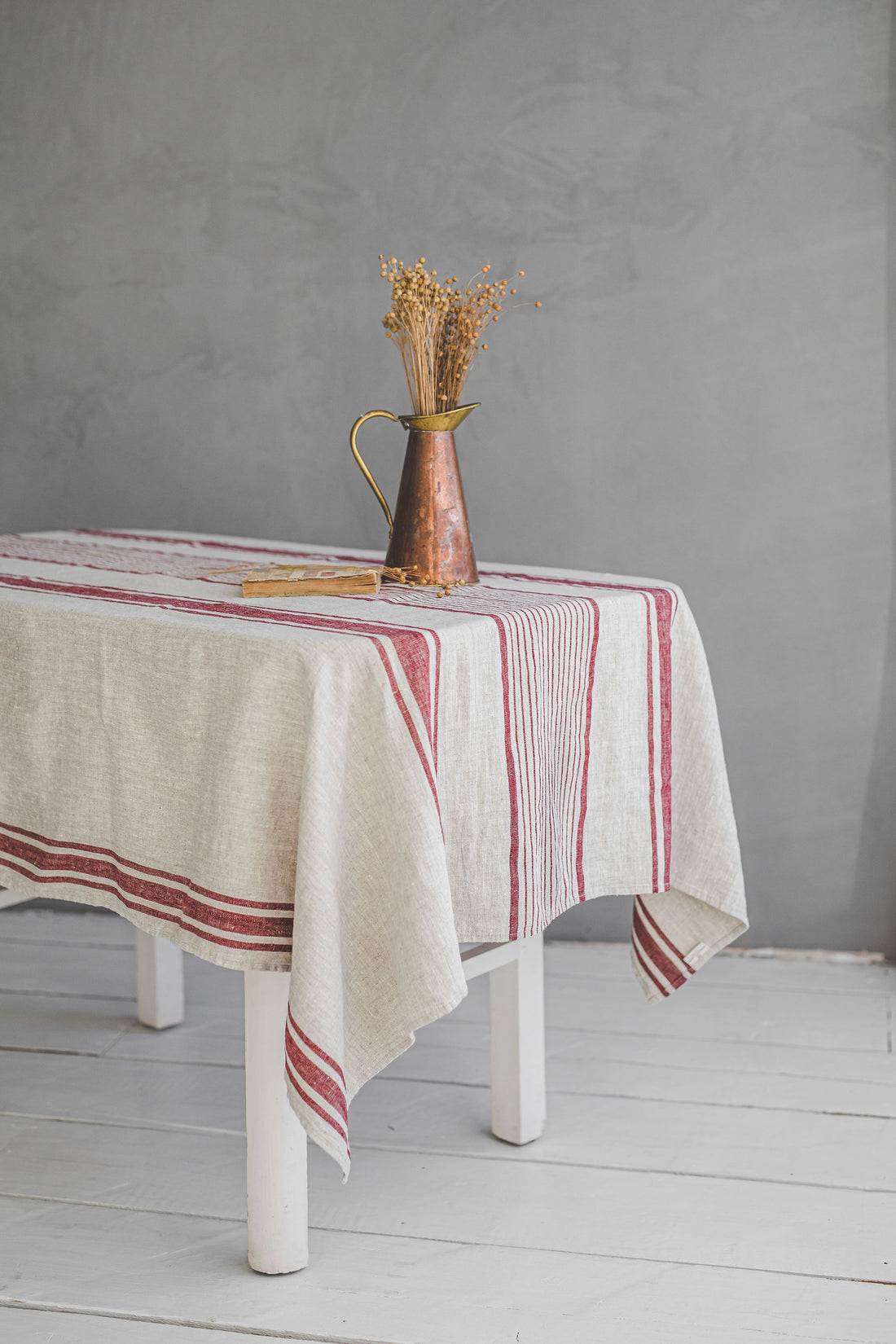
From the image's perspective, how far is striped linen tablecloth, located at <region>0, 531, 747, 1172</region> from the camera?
1299mm

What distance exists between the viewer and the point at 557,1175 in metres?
1.71

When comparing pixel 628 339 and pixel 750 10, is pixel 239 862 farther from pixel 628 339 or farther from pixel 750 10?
pixel 750 10

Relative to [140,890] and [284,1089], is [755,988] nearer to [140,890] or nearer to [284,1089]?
[284,1089]

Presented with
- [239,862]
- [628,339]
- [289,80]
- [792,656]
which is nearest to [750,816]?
[792,656]

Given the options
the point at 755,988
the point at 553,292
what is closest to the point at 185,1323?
the point at 755,988

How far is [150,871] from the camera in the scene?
1.42m

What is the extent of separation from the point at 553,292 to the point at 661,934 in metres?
1.23

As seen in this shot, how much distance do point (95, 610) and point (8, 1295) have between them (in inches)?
29.8

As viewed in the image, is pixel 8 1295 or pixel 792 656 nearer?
pixel 8 1295

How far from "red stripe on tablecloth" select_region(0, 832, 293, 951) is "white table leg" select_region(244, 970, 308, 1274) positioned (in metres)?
0.08

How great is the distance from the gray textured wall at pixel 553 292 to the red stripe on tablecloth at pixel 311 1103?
129 centimetres

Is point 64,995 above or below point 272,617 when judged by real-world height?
below

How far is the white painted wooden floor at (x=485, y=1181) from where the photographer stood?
142cm

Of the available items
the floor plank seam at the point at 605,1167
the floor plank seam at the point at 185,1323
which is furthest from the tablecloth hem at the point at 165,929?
the floor plank seam at the point at 605,1167
